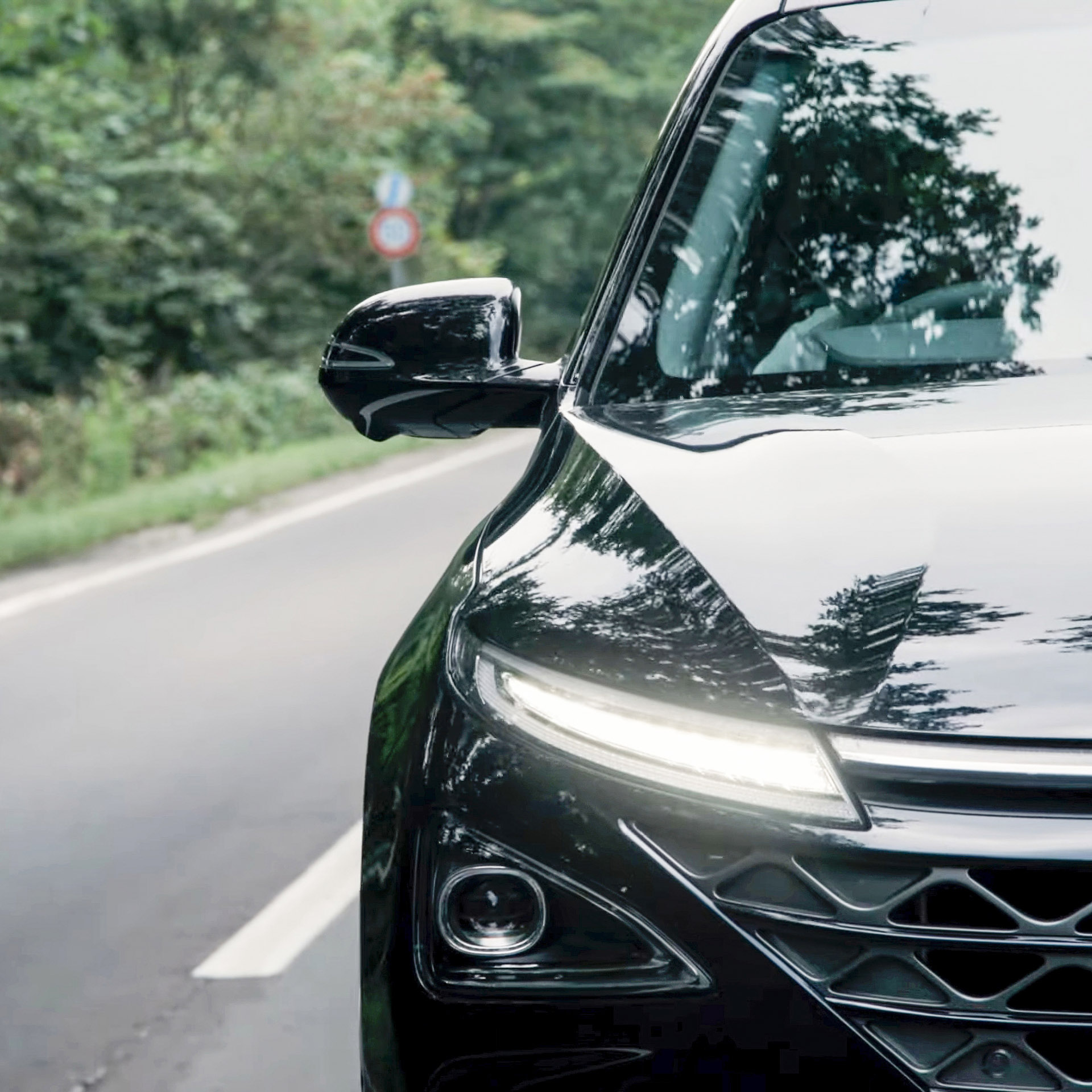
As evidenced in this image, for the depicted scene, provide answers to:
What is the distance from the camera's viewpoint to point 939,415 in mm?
2395

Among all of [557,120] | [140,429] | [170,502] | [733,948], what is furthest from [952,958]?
[557,120]

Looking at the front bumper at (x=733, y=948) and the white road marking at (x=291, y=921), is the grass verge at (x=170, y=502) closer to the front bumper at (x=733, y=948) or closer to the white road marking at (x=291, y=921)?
the white road marking at (x=291, y=921)

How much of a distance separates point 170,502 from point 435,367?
38.3 feet

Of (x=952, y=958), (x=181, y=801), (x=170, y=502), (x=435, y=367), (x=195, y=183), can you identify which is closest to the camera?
(x=952, y=958)

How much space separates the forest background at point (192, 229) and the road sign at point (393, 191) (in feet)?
6.66

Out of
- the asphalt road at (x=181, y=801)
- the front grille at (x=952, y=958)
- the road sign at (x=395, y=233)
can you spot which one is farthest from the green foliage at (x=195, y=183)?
the front grille at (x=952, y=958)

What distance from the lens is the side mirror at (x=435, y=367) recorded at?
290 centimetres

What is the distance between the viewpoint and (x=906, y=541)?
2008 mm

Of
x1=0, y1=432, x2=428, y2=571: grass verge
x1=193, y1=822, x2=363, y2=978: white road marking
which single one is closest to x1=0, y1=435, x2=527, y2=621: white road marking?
x1=0, y1=432, x2=428, y2=571: grass verge

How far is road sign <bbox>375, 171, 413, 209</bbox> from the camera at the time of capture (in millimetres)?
23500

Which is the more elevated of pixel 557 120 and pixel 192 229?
pixel 192 229

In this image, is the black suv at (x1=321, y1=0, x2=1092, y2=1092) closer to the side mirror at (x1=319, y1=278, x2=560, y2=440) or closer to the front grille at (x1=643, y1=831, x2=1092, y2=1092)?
the front grille at (x1=643, y1=831, x2=1092, y2=1092)

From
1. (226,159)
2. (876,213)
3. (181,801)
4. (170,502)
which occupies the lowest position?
(170,502)

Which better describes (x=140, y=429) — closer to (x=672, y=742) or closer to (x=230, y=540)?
(x=230, y=540)
